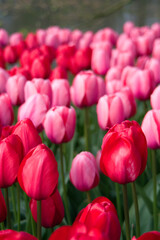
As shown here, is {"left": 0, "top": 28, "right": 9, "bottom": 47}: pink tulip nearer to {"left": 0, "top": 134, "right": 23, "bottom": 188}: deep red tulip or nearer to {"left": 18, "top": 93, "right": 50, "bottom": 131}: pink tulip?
{"left": 18, "top": 93, "right": 50, "bottom": 131}: pink tulip

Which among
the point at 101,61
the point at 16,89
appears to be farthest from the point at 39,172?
the point at 101,61

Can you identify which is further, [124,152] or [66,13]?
[66,13]

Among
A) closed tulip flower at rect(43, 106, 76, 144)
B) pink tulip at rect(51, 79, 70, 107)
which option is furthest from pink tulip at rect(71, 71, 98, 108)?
closed tulip flower at rect(43, 106, 76, 144)

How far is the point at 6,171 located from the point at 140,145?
0.27 meters

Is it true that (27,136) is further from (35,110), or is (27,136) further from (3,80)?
(3,80)

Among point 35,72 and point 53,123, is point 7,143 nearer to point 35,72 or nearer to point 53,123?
point 53,123

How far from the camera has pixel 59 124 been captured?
100 centimetres

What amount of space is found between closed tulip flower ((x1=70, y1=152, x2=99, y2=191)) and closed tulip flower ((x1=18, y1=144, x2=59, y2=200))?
21cm

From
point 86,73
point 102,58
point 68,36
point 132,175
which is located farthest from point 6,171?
point 68,36

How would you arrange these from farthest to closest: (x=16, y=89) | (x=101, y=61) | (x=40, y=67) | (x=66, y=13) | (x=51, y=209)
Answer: (x=66, y=13), (x=101, y=61), (x=40, y=67), (x=16, y=89), (x=51, y=209)

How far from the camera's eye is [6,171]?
71 centimetres

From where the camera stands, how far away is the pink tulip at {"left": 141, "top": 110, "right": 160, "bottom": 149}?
2.86 feet

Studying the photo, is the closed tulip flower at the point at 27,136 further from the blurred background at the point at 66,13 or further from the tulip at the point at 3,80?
the blurred background at the point at 66,13

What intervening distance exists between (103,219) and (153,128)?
479mm
